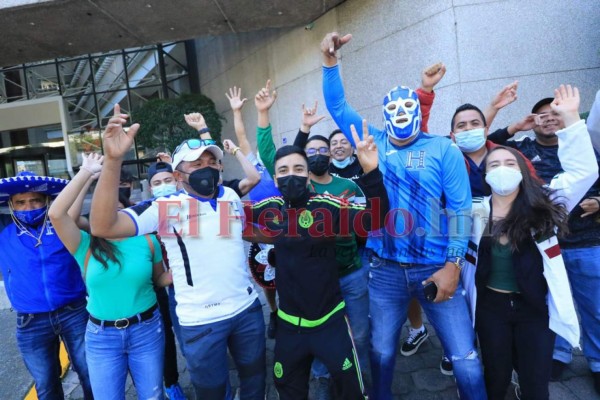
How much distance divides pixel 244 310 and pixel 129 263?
2.75ft

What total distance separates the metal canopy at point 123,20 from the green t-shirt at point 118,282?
660 centimetres

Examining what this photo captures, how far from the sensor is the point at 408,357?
332cm

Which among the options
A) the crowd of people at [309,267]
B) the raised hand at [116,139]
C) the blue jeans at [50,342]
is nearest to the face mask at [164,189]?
the crowd of people at [309,267]

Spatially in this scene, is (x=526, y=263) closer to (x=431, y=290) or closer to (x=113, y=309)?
(x=431, y=290)

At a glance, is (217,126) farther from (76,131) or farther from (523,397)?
(523,397)

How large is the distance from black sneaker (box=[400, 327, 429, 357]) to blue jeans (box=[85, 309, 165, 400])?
224 cm

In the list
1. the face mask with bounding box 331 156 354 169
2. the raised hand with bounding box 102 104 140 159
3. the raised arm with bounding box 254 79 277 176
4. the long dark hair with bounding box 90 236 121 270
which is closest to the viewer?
the raised hand with bounding box 102 104 140 159

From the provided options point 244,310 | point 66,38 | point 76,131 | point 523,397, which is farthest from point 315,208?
point 76,131

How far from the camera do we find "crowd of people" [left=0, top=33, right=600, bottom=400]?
2.16 m

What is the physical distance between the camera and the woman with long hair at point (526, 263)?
215cm

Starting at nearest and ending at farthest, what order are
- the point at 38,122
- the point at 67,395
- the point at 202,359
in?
the point at 202,359
the point at 67,395
the point at 38,122

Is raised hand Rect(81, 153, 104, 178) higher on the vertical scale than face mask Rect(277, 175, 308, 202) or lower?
higher

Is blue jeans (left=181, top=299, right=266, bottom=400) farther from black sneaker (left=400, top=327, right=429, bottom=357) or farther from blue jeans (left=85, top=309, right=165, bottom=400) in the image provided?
black sneaker (left=400, top=327, right=429, bottom=357)

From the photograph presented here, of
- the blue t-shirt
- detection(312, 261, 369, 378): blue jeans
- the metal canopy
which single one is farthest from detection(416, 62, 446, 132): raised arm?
the metal canopy
